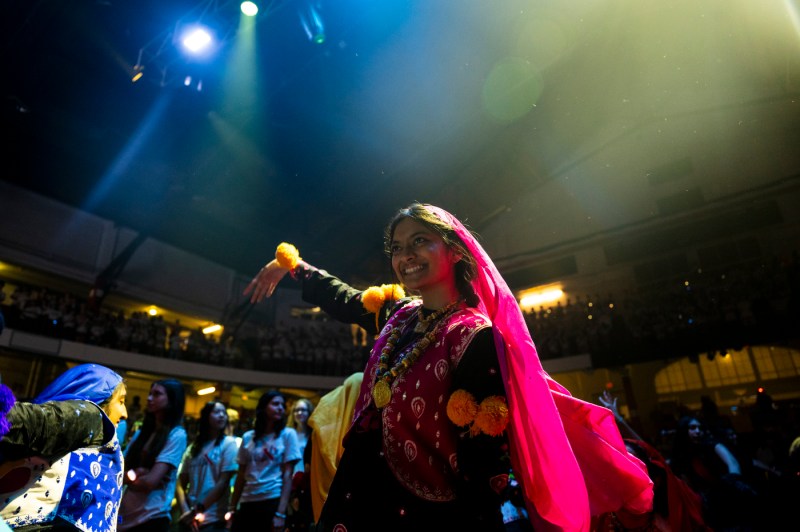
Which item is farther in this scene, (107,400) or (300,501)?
(300,501)

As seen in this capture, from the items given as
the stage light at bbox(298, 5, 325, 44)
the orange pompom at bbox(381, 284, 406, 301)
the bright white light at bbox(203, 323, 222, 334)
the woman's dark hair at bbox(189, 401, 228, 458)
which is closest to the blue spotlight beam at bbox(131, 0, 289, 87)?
the stage light at bbox(298, 5, 325, 44)

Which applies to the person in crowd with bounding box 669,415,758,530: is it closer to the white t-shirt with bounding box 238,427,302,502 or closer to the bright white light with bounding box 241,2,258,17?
the white t-shirt with bounding box 238,427,302,502

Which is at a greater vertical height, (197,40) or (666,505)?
(197,40)

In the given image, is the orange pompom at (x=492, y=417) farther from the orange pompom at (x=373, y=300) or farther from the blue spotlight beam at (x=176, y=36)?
the blue spotlight beam at (x=176, y=36)

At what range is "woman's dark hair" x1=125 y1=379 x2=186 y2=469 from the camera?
3.69 m

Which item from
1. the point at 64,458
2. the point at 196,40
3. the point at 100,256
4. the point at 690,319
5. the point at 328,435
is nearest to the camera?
the point at 64,458

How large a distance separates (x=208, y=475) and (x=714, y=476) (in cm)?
469

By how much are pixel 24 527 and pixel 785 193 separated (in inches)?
679

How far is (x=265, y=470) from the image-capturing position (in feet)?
14.5

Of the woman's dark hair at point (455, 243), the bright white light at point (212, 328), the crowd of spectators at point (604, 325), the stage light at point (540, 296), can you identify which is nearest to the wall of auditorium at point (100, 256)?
the bright white light at point (212, 328)

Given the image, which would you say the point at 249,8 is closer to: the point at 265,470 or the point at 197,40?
the point at 197,40

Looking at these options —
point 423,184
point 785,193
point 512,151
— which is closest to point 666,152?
point 785,193

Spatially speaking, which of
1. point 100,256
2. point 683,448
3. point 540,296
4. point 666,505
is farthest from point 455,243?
point 100,256

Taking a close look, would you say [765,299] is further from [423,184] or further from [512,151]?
[423,184]
